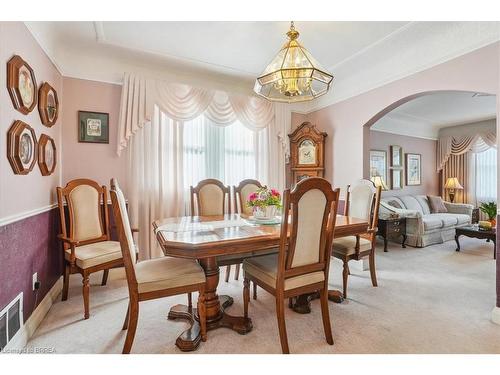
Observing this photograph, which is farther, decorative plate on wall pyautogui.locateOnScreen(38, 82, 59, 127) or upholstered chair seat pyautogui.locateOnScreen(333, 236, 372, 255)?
upholstered chair seat pyautogui.locateOnScreen(333, 236, 372, 255)

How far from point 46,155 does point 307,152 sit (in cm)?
332

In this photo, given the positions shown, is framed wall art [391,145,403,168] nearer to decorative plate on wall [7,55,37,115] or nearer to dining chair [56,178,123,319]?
dining chair [56,178,123,319]

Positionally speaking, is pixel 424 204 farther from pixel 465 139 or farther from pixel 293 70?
pixel 293 70

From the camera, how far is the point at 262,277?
183 centimetres

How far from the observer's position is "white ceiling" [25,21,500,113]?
7.97 ft

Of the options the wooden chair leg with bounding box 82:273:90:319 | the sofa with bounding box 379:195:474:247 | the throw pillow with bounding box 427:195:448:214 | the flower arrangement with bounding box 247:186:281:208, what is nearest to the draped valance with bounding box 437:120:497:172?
the throw pillow with bounding box 427:195:448:214

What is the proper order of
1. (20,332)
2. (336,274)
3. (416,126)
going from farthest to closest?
(416,126), (336,274), (20,332)

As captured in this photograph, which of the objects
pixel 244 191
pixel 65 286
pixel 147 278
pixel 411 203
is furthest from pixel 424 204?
pixel 65 286

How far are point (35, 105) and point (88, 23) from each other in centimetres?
97

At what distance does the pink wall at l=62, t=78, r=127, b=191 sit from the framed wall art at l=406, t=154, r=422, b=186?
19.5 feet

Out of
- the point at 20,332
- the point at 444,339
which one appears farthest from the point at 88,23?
the point at 444,339

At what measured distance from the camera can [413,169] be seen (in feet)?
20.0
